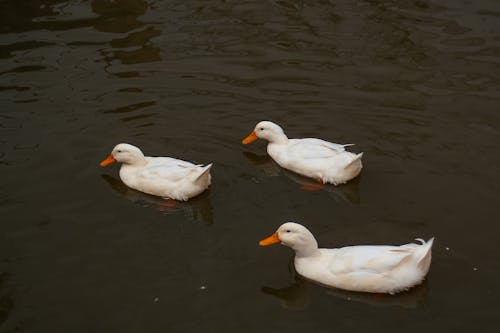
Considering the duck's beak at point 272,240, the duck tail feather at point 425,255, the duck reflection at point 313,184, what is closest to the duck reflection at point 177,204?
the duck's beak at point 272,240

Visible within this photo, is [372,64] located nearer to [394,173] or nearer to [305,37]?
[305,37]

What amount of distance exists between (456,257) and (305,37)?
18.3 feet

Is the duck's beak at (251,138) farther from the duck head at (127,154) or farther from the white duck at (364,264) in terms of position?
the white duck at (364,264)

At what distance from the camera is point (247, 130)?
885 cm

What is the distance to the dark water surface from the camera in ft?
19.9

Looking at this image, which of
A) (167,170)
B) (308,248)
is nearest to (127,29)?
(167,170)

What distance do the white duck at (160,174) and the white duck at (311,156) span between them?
3.60 ft

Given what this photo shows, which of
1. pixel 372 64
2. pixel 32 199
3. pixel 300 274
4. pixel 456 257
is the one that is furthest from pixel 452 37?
pixel 32 199

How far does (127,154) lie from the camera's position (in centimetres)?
780

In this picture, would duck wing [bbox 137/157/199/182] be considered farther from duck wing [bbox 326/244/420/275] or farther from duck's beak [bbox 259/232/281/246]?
duck wing [bbox 326/244/420/275]

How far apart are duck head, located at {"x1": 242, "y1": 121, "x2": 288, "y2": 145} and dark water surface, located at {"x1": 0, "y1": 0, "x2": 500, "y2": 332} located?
32 centimetres

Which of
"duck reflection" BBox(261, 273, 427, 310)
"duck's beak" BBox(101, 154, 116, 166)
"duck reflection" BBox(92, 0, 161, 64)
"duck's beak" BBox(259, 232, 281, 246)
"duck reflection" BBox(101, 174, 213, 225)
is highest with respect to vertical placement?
"duck reflection" BBox(92, 0, 161, 64)

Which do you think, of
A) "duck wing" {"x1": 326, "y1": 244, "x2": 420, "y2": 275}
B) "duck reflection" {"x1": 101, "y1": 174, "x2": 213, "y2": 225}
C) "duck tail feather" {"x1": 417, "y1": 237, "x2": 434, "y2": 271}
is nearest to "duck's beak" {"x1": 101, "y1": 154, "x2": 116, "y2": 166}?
"duck reflection" {"x1": 101, "y1": 174, "x2": 213, "y2": 225}

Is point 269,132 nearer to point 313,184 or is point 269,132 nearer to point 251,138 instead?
point 251,138
